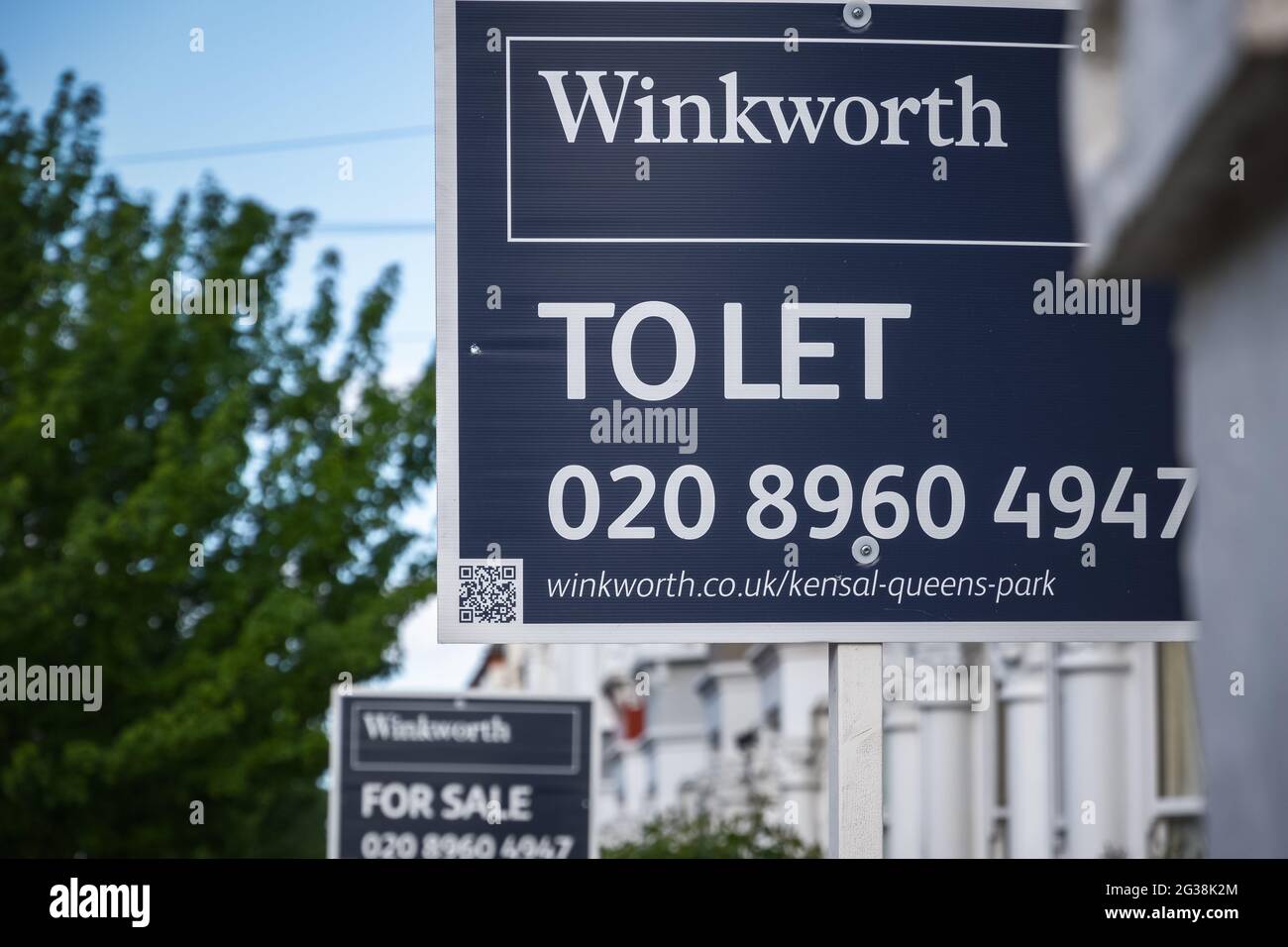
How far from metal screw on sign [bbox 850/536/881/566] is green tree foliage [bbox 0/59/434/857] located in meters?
12.4

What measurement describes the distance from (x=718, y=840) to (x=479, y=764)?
Answer: 2.97 meters

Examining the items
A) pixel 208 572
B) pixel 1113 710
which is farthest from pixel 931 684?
pixel 208 572

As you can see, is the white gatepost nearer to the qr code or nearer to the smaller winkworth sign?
the qr code

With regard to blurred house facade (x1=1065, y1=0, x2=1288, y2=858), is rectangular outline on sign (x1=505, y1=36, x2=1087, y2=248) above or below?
above

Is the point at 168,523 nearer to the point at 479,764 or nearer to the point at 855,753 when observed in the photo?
the point at 479,764

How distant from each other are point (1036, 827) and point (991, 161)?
34.8 ft

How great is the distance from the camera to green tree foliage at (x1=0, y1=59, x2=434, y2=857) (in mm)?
16016

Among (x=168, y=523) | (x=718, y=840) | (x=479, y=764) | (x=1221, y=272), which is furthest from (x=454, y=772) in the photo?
(x=1221, y=272)

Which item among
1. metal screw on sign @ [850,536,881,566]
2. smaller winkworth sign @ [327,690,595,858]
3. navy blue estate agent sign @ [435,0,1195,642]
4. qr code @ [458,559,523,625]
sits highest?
navy blue estate agent sign @ [435,0,1195,642]

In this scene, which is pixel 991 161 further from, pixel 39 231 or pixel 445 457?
pixel 39 231

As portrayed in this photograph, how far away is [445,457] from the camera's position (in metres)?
4.09

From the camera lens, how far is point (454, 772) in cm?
1079

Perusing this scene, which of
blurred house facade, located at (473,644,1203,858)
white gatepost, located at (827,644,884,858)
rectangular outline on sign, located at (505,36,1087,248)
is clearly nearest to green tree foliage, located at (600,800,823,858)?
blurred house facade, located at (473,644,1203,858)

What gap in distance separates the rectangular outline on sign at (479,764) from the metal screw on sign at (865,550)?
691cm
